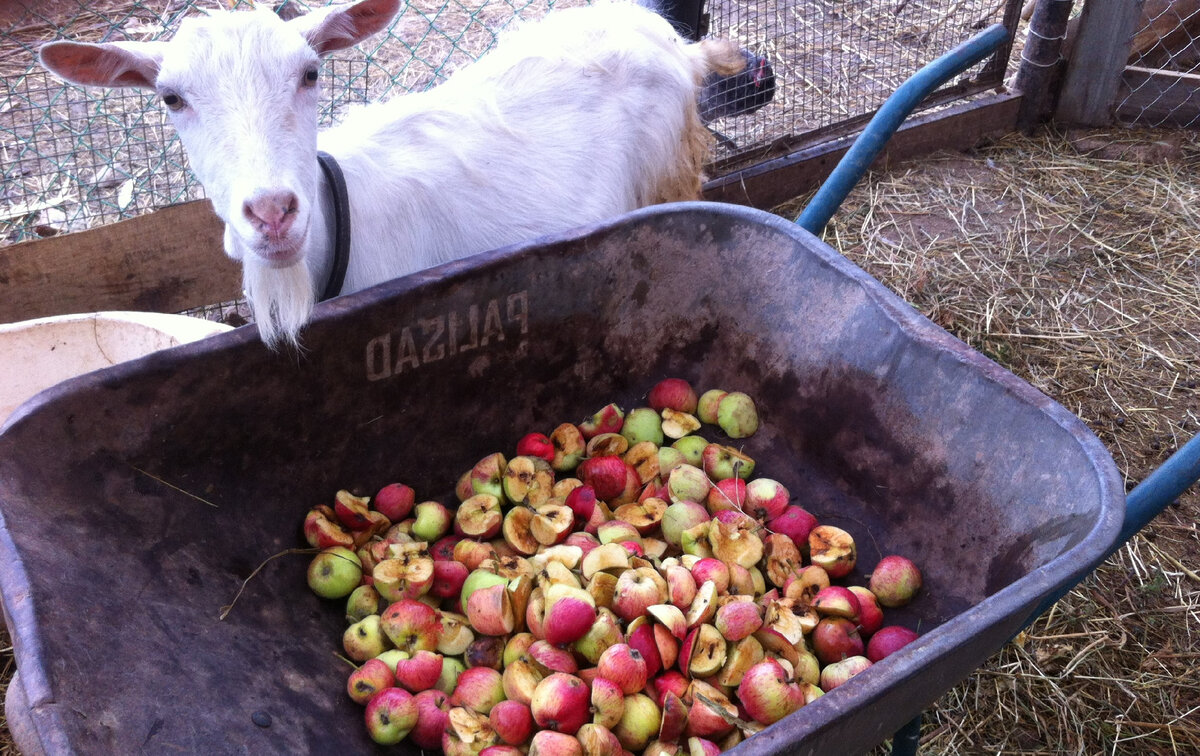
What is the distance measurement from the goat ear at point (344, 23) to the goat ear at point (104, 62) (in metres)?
0.32

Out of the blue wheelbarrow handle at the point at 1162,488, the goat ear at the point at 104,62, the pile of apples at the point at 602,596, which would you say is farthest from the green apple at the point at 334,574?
the blue wheelbarrow handle at the point at 1162,488

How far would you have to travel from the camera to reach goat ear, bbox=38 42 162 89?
1.92 meters

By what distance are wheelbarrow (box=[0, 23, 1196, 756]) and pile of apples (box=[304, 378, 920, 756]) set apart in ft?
0.31

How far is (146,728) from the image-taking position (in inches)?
53.5

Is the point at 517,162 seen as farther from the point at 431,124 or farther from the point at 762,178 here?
the point at 762,178

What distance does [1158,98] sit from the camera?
14.3ft

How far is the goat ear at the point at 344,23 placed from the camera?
6.95 ft

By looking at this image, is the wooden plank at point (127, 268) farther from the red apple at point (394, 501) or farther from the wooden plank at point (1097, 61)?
the wooden plank at point (1097, 61)

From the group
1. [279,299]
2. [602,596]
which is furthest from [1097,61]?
[279,299]

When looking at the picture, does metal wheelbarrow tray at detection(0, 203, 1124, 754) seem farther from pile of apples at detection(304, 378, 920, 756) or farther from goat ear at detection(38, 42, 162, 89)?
goat ear at detection(38, 42, 162, 89)

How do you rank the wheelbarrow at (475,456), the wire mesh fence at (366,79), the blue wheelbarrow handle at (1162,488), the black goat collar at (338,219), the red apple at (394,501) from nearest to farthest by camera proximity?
the wheelbarrow at (475,456), the blue wheelbarrow handle at (1162,488), the red apple at (394,501), the black goat collar at (338,219), the wire mesh fence at (366,79)

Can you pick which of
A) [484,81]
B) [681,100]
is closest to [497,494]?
[484,81]

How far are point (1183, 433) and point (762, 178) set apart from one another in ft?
6.01

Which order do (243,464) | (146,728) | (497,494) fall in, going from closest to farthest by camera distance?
(146,728) → (243,464) → (497,494)
